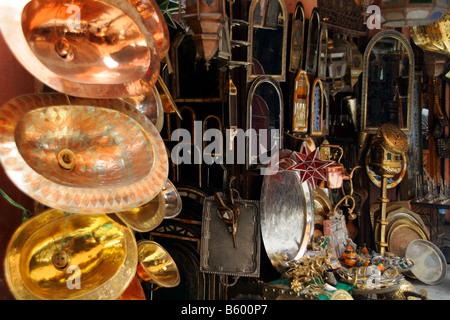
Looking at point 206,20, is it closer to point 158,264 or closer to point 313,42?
point 158,264

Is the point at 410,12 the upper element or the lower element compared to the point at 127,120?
upper

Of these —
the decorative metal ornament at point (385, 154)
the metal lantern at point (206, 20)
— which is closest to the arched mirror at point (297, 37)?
the decorative metal ornament at point (385, 154)

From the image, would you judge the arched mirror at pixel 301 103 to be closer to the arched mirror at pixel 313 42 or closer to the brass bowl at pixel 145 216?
the arched mirror at pixel 313 42

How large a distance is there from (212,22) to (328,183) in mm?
1611

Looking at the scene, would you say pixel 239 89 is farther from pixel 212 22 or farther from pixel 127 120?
pixel 127 120

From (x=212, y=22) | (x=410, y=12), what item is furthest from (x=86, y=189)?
(x=410, y=12)

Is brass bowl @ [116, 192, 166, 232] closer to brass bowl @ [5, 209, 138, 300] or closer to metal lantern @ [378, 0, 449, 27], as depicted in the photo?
brass bowl @ [5, 209, 138, 300]

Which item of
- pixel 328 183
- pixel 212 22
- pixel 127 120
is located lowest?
pixel 328 183

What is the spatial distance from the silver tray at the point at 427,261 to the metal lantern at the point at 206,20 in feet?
12.2

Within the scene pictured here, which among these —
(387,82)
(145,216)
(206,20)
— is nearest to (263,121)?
(206,20)

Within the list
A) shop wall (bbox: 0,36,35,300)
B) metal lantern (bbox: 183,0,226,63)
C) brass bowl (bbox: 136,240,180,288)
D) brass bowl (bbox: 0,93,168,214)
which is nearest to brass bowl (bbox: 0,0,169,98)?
brass bowl (bbox: 0,93,168,214)

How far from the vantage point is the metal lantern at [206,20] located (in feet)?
5.50

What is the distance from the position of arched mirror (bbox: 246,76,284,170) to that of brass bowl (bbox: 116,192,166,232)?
4.95ft

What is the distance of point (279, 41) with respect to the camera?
3.15m
